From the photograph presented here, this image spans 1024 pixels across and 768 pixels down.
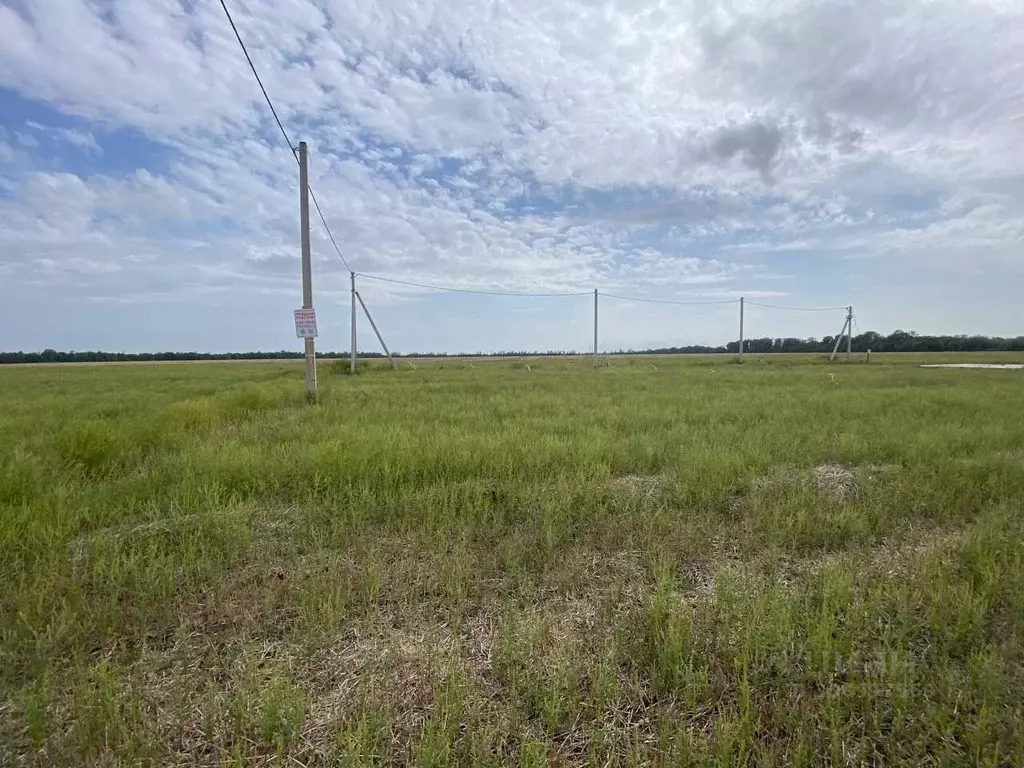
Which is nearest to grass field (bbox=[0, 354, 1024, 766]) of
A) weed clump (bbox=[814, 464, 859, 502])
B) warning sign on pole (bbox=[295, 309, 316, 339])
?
weed clump (bbox=[814, 464, 859, 502])

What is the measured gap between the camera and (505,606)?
116 inches

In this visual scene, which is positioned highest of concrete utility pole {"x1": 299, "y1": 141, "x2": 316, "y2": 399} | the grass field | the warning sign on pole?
concrete utility pole {"x1": 299, "y1": 141, "x2": 316, "y2": 399}

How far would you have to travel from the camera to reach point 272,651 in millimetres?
2578

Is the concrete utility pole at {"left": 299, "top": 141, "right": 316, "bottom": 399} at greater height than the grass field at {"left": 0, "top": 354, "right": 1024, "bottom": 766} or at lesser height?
greater

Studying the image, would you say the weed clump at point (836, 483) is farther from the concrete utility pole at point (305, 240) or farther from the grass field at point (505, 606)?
the concrete utility pole at point (305, 240)

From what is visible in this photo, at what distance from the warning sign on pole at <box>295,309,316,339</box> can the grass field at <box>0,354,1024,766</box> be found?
17.9 ft

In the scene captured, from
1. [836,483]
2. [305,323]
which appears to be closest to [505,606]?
[836,483]

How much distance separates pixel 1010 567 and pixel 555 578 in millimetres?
2893

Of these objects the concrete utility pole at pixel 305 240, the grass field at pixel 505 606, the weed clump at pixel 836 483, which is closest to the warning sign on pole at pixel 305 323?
the concrete utility pole at pixel 305 240

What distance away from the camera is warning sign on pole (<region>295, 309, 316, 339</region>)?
1140 cm

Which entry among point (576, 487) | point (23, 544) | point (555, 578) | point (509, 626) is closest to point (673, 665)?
point (509, 626)

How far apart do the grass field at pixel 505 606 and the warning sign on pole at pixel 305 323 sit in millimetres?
5466

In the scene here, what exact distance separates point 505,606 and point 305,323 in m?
9.96

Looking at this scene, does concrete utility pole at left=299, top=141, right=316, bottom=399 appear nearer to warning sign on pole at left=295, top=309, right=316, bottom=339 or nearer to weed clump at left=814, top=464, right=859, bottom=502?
warning sign on pole at left=295, top=309, right=316, bottom=339
